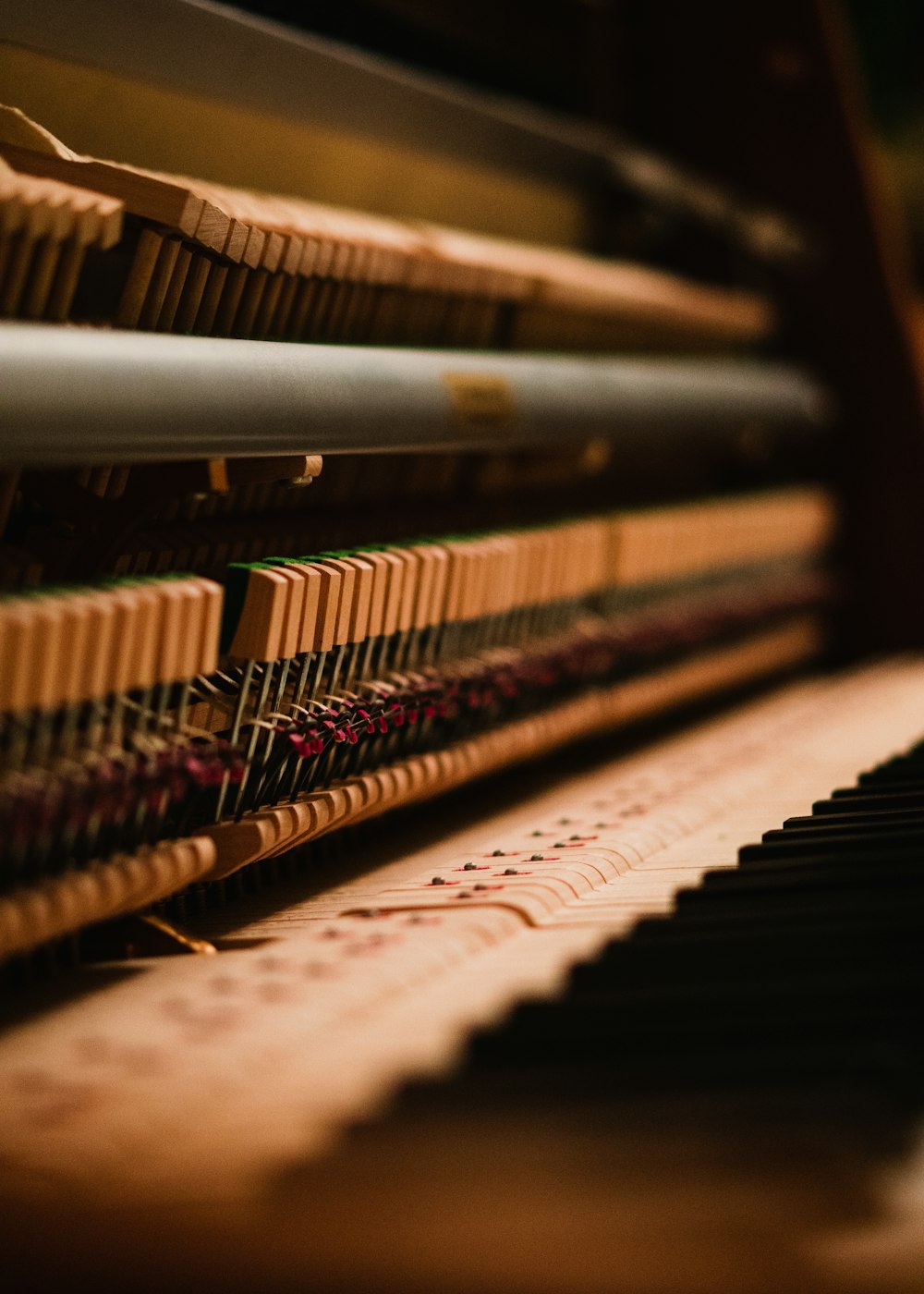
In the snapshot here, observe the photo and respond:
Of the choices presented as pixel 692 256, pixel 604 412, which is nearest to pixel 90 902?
pixel 604 412

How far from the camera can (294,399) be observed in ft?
7.79

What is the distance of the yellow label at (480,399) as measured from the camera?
293 cm

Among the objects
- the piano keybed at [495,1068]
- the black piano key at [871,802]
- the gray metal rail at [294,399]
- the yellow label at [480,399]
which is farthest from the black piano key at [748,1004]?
the yellow label at [480,399]

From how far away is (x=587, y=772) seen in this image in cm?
369

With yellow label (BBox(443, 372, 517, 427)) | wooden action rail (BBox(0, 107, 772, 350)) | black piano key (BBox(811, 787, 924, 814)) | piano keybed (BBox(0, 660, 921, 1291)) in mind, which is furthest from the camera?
yellow label (BBox(443, 372, 517, 427))

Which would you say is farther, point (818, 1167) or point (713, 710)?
point (713, 710)

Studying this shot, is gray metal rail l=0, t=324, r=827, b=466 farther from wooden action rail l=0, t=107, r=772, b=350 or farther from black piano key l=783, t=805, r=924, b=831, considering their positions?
black piano key l=783, t=805, r=924, b=831

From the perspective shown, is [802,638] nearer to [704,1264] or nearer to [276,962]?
[276,962]

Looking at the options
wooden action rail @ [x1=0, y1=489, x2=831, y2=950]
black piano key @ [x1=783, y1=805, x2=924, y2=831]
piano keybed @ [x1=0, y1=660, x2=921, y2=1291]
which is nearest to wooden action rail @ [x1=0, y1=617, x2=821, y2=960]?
wooden action rail @ [x1=0, y1=489, x2=831, y2=950]

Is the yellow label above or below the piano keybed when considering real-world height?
above

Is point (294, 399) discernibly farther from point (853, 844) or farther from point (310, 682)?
point (853, 844)

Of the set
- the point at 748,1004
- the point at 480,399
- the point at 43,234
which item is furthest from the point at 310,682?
the point at 748,1004

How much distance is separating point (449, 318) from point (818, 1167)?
8.22 ft

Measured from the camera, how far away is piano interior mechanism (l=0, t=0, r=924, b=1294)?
135 centimetres
